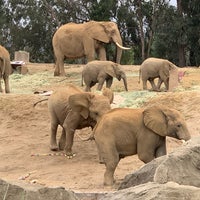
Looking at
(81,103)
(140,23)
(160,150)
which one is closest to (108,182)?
(160,150)

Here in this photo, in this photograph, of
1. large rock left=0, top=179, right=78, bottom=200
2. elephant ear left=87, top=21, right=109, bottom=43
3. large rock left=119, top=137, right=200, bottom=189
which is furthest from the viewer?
elephant ear left=87, top=21, right=109, bottom=43

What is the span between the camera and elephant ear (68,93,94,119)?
11500 millimetres

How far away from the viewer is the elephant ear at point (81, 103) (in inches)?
453

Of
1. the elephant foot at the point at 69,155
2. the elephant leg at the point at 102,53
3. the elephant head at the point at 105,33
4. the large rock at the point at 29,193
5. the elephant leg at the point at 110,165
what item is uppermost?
the elephant head at the point at 105,33

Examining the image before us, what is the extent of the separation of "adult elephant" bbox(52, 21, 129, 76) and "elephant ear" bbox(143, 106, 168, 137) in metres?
12.3

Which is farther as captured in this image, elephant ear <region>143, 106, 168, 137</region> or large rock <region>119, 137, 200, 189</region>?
elephant ear <region>143, 106, 168, 137</region>

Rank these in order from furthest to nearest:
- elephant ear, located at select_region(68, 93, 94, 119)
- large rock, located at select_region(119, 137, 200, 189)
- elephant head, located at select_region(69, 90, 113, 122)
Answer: elephant ear, located at select_region(68, 93, 94, 119) < elephant head, located at select_region(69, 90, 113, 122) < large rock, located at select_region(119, 137, 200, 189)

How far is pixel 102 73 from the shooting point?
17422 millimetres

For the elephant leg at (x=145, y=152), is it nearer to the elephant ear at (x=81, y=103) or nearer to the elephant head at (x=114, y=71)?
the elephant ear at (x=81, y=103)

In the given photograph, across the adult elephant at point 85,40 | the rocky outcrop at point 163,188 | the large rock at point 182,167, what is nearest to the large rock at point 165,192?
the rocky outcrop at point 163,188

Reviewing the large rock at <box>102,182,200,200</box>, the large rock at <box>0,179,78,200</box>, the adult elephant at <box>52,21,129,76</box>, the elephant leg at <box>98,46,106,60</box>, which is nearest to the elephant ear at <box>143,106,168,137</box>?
the large rock at <box>0,179,78,200</box>

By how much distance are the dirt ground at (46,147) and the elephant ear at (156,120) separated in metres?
0.98

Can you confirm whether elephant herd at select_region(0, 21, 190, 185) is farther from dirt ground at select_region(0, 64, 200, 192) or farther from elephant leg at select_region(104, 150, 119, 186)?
dirt ground at select_region(0, 64, 200, 192)

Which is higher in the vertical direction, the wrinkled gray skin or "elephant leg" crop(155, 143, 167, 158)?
the wrinkled gray skin
